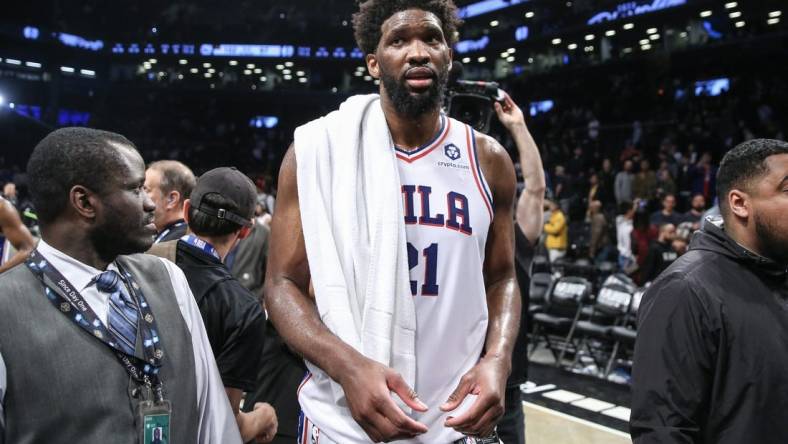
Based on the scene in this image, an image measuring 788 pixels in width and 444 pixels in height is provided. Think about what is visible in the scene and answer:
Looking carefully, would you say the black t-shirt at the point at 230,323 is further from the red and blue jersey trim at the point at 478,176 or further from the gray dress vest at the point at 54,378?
the red and blue jersey trim at the point at 478,176

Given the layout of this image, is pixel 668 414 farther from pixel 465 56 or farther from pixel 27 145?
pixel 27 145

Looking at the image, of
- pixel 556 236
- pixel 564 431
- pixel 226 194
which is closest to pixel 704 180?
pixel 556 236

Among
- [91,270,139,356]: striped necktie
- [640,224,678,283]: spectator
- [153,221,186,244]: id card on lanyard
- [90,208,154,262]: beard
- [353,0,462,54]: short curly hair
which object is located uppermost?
[353,0,462,54]: short curly hair

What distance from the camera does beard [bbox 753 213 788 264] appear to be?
7.20 feet

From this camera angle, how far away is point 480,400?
1.55m

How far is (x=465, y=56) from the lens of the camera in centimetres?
2767

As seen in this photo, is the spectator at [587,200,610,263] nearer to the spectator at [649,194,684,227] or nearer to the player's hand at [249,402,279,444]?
the spectator at [649,194,684,227]

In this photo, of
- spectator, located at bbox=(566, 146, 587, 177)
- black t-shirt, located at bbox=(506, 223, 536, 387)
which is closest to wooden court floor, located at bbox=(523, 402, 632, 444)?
black t-shirt, located at bbox=(506, 223, 536, 387)

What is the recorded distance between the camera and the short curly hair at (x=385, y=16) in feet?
6.07

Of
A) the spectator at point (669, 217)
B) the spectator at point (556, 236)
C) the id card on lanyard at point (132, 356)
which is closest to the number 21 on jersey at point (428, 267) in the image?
the id card on lanyard at point (132, 356)

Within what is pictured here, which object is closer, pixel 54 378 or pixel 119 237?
pixel 54 378

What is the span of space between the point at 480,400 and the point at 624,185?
10835mm

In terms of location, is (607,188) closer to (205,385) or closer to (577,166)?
(577,166)

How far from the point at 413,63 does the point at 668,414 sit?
4.09ft
